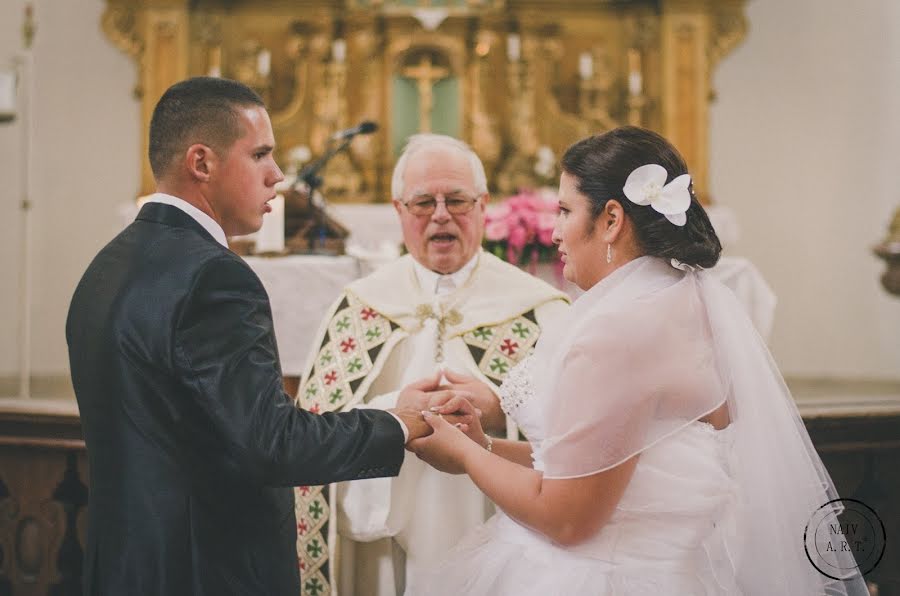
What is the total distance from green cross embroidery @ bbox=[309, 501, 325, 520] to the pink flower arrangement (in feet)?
5.80

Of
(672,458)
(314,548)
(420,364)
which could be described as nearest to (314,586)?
(314,548)

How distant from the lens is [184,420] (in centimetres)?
203

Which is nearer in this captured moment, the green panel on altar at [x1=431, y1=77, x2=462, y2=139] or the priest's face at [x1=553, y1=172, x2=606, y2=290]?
the priest's face at [x1=553, y1=172, x2=606, y2=290]

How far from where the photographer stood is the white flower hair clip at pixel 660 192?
2145 millimetres

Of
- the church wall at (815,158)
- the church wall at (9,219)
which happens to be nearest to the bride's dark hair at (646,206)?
the church wall at (815,158)

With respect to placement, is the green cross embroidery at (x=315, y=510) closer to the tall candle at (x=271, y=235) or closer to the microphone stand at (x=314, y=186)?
the tall candle at (x=271, y=235)

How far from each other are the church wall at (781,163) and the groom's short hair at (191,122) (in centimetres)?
648

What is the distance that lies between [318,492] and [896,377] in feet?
22.5

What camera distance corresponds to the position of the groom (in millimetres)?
1997

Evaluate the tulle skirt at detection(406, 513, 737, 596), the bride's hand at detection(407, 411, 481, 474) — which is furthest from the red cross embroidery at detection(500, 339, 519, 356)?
the tulle skirt at detection(406, 513, 737, 596)

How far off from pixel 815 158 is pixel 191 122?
7.48 m

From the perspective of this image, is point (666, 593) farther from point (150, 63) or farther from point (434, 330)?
point (150, 63)

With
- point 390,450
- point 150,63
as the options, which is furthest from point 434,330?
point 150,63

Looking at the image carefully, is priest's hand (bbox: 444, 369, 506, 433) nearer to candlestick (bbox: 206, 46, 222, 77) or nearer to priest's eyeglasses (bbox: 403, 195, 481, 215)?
priest's eyeglasses (bbox: 403, 195, 481, 215)
